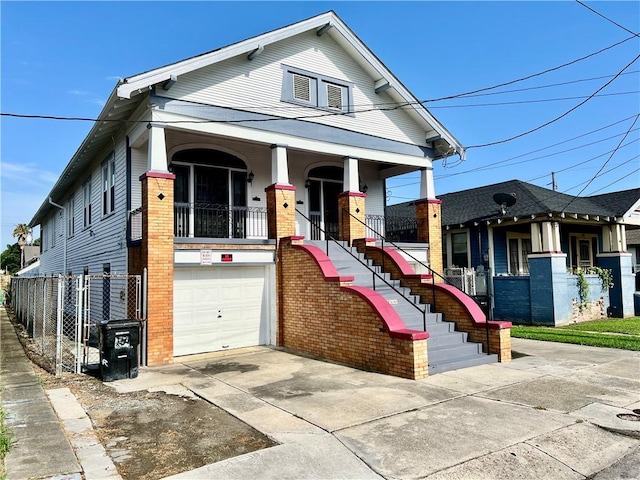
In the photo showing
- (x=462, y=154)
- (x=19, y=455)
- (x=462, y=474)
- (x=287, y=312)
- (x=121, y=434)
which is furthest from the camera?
(x=462, y=154)

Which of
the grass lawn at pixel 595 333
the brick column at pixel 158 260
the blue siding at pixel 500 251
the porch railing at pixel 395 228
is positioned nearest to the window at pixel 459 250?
the blue siding at pixel 500 251

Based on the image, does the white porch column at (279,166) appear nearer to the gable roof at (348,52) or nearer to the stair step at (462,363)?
the gable roof at (348,52)

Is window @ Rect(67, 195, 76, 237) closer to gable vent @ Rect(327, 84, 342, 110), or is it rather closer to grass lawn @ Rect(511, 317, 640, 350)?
gable vent @ Rect(327, 84, 342, 110)

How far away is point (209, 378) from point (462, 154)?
10956mm

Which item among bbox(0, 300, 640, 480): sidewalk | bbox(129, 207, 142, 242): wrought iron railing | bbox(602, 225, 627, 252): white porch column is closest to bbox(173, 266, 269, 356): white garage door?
bbox(129, 207, 142, 242): wrought iron railing

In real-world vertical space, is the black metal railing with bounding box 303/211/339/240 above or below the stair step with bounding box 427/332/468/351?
above

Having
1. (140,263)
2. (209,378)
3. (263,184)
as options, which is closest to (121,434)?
(209,378)

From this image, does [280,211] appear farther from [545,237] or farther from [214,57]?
[545,237]

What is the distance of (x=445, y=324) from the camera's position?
10.2 metres

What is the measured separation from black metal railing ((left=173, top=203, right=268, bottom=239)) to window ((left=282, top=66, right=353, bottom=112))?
131 inches

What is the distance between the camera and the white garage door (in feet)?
35.9

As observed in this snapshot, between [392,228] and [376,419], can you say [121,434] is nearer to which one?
[376,419]

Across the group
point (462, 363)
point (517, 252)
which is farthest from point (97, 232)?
point (517, 252)

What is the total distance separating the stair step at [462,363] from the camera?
8.55m
